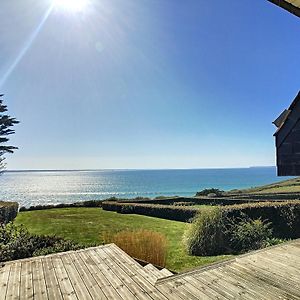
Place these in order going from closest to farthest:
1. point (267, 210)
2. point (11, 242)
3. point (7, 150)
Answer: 1. point (11, 242)
2. point (7, 150)
3. point (267, 210)

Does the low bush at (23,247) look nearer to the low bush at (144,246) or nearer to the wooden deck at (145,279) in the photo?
the wooden deck at (145,279)

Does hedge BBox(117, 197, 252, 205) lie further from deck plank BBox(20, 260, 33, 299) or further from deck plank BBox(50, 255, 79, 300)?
deck plank BBox(20, 260, 33, 299)

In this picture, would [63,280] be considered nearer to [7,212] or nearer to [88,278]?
[88,278]

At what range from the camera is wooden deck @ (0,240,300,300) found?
139 inches

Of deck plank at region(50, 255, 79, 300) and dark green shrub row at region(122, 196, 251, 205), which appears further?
dark green shrub row at region(122, 196, 251, 205)

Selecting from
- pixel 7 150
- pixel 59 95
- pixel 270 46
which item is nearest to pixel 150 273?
pixel 7 150

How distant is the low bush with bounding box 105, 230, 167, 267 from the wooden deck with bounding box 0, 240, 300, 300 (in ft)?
3.33

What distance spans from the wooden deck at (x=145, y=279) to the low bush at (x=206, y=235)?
2.79 meters

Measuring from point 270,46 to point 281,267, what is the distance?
9.49 metres

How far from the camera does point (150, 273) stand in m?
4.50

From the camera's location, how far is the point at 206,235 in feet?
26.4

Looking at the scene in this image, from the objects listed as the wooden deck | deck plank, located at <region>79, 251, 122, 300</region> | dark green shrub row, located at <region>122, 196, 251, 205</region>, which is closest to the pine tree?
the wooden deck

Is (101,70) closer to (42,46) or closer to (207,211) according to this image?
(42,46)

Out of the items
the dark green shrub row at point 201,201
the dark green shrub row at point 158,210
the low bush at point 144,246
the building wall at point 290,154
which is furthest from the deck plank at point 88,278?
the dark green shrub row at point 201,201
